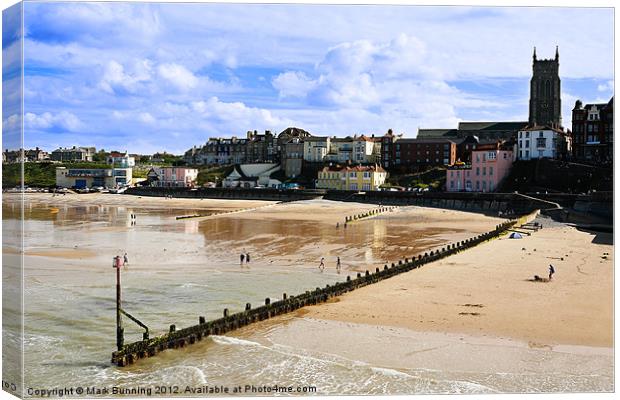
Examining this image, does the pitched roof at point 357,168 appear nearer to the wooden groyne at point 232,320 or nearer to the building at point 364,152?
the building at point 364,152

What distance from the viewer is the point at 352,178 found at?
205 feet

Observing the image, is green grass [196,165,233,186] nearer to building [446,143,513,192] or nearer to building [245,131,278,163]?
building [245,131,278,163]

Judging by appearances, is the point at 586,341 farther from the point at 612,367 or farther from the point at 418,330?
the point at 418,330

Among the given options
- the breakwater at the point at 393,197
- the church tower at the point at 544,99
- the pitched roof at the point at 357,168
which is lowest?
the breakwater at the point at 393,197

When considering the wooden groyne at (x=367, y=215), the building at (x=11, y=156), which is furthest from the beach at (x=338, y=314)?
the wooden groyne at (x=367, y=215)

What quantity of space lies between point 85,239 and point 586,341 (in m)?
21.7

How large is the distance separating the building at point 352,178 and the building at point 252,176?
7.38 meters

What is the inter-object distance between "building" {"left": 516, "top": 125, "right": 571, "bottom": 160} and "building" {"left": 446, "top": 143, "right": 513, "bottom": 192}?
1398 mm

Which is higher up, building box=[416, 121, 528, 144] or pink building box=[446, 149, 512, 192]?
building box=[416, 121, 528, 144]

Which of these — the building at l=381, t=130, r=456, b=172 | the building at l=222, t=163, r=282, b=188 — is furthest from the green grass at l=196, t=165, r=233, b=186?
the building at l=381, t=130, r=456, b=172

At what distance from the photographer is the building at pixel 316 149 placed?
73.9m

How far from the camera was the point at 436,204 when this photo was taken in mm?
48406

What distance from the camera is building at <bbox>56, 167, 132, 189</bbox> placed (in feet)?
261

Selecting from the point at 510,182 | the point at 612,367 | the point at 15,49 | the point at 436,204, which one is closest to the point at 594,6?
the point at 612,367
